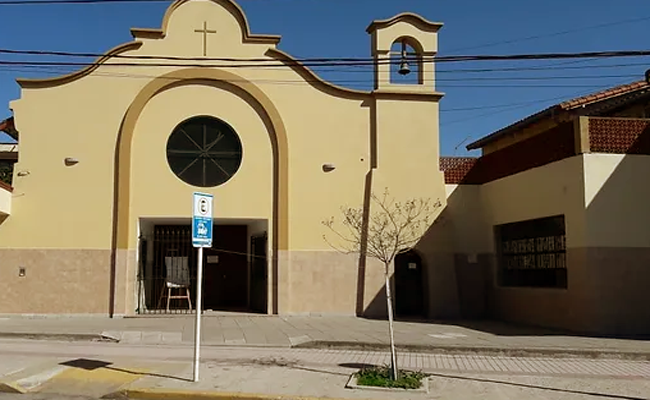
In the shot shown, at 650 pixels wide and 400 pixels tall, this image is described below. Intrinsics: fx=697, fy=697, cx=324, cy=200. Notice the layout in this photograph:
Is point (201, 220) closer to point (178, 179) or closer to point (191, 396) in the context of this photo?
point (191, 396)

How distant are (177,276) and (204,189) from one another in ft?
11.5

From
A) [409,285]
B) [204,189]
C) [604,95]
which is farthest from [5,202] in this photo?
[604,95]

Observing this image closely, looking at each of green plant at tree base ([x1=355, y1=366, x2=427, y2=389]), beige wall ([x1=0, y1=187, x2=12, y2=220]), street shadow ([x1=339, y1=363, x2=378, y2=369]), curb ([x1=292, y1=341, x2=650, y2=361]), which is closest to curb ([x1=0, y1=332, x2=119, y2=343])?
curb ([x1=292, y1=341, x2=650, y2=361])

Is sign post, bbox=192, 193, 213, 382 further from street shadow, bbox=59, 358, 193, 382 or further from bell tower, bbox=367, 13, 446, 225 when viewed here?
bell tower, bbox=367, 13, 446, 225

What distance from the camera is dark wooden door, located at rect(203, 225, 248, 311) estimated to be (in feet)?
83.0

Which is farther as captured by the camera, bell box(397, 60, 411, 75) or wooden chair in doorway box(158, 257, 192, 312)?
wooden chair in doorway box(158, 257, 192, 312)

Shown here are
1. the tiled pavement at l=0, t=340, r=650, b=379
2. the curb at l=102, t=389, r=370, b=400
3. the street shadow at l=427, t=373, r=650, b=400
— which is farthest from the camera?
the tiled pavement at l=0, t=340, r=650, b=379

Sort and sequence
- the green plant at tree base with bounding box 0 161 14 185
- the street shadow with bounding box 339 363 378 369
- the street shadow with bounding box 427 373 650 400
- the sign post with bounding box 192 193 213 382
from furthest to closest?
the green plant at tree base with bounding box 0 161 14 185 → the street shadow with bounding box 339 363 378 369 → the sign post with bounding box 192 193 213 382 → the street shadow with bounding box 427 373 650 400

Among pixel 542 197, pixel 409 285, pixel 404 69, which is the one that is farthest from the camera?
pixel 409 285

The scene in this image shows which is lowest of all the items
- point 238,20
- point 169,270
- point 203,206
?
point 169,270

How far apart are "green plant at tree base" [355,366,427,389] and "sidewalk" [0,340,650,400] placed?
24 cm

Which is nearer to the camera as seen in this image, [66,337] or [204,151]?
[66,337]

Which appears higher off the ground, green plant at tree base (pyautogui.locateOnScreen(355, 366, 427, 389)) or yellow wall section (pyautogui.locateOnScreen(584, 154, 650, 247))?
yellow wall section (pyautogui.locateOnScreen(584, 154, 650, 247))

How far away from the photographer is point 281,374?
10.7 metres
